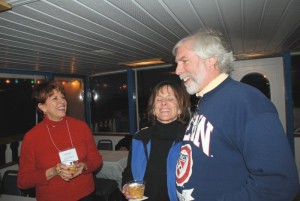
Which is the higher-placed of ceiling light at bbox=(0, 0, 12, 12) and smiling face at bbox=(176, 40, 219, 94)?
ceiling light at bbox=(0, 0, 12, 12)

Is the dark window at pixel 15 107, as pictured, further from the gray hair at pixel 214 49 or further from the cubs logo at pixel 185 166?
the gray hair at pixel 214 49

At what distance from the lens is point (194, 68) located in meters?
1.22

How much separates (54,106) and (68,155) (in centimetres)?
46

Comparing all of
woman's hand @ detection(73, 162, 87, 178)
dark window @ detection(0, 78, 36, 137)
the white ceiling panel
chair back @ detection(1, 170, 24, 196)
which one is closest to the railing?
dark window @ detection(0, 78, 36, 137)

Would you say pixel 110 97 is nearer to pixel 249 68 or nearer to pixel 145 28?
pixel 249 68

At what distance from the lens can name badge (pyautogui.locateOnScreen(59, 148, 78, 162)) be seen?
1957 mm

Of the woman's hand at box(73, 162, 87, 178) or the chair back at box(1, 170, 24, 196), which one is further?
the chair back at box(1, 170, 24, 196)

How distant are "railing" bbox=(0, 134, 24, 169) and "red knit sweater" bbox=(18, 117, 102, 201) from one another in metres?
3.05

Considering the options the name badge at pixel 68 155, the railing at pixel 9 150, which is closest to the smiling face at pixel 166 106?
the name badge at pixel 68 155

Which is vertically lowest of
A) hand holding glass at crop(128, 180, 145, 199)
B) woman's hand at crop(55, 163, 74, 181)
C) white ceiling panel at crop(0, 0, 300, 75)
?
hand holding glass at crop(128, 180, 145, 199)

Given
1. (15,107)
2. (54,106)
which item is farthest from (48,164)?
(15,107)

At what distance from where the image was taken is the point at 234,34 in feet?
9.92

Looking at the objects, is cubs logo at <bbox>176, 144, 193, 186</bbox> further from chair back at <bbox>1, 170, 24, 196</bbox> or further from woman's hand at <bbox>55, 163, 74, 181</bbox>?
chair back at <bbox>1, 170, 24, 196</bbox>

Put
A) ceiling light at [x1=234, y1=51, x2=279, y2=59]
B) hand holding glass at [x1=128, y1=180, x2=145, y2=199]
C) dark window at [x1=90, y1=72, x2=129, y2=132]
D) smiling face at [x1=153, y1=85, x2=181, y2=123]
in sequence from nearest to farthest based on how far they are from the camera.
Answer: hand holding glass at [x1=128, y1=180, x2=145, y2=199]
smiling face at [x1=153, y1=85, x2=181, y2=123]
ceiling light at [x1=234, y1=51, x2=279, y2=59]
dark window at [x1=90, y1=72, x2=129, y2=132]
